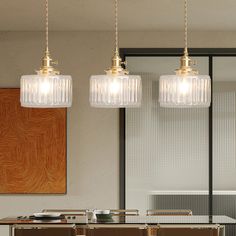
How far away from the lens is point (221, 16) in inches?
257

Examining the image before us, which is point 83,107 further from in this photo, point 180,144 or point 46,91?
point 46,91

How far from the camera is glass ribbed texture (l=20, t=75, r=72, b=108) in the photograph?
14.5 ft

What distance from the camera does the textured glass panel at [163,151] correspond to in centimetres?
742

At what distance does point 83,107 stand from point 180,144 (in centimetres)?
113

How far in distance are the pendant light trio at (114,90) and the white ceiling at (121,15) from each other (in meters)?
1.54

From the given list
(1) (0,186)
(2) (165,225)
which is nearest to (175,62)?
(1) (0,186)

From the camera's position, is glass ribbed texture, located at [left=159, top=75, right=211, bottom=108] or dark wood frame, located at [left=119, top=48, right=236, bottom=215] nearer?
glass ribbed texture, located at [left=159, top=75, right=211, bottom=108]

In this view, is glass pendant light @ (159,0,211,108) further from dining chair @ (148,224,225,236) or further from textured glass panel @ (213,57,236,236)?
textured glass panel @ (213,57,236,236)

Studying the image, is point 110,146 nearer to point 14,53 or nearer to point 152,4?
point 14,53

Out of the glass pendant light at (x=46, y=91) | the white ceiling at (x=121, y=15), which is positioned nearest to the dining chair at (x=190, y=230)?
the glass pendant light at (x=46, y=91)

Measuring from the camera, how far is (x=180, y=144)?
7488 millimetres

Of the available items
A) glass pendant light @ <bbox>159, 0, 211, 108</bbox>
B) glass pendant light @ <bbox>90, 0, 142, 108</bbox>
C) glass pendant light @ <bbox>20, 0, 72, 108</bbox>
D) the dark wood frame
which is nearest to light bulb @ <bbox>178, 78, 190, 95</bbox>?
glass pendant light @ <bbox>159, 0, 211, 108</bbox>

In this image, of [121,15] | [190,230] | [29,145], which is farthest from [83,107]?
[190,230]

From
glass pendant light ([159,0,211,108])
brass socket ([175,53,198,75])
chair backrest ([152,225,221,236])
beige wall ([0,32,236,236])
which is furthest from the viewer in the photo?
beige wall ([0,32,236,236])
